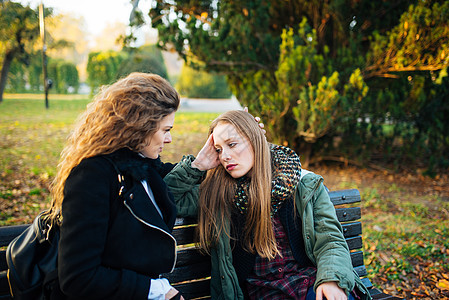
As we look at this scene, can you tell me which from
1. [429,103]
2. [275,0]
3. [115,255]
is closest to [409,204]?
[429,103]

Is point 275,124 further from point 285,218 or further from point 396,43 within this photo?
point 285,218

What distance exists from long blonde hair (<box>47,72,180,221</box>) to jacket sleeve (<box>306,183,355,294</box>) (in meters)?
1.10

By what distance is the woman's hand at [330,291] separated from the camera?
6.27 ft

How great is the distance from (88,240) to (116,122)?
530 mm

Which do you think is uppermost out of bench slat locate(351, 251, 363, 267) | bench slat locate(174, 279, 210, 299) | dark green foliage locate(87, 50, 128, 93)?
dark green foliage locate(87, 50, 128, 93)

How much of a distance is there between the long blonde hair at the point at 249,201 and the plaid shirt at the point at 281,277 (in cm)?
8

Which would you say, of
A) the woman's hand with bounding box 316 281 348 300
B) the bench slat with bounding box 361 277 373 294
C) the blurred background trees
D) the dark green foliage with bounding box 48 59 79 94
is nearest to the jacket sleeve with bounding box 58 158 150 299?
the woman's hand with bounding box 316 281 348 300

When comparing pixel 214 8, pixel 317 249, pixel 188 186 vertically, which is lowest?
pixel 317 249

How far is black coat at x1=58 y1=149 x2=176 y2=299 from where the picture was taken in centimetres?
142

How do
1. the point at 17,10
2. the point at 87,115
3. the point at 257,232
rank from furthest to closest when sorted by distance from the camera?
the point at 17,10 < the point at 257,232 < the point at 87,115

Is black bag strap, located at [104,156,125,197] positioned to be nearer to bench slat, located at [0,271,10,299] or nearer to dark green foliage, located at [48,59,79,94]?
bench slat, located at [0,271,10,299]

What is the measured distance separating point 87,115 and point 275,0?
5.53 meters

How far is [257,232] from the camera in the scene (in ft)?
6.84

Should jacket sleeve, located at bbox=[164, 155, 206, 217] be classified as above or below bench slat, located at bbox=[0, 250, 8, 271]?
above
